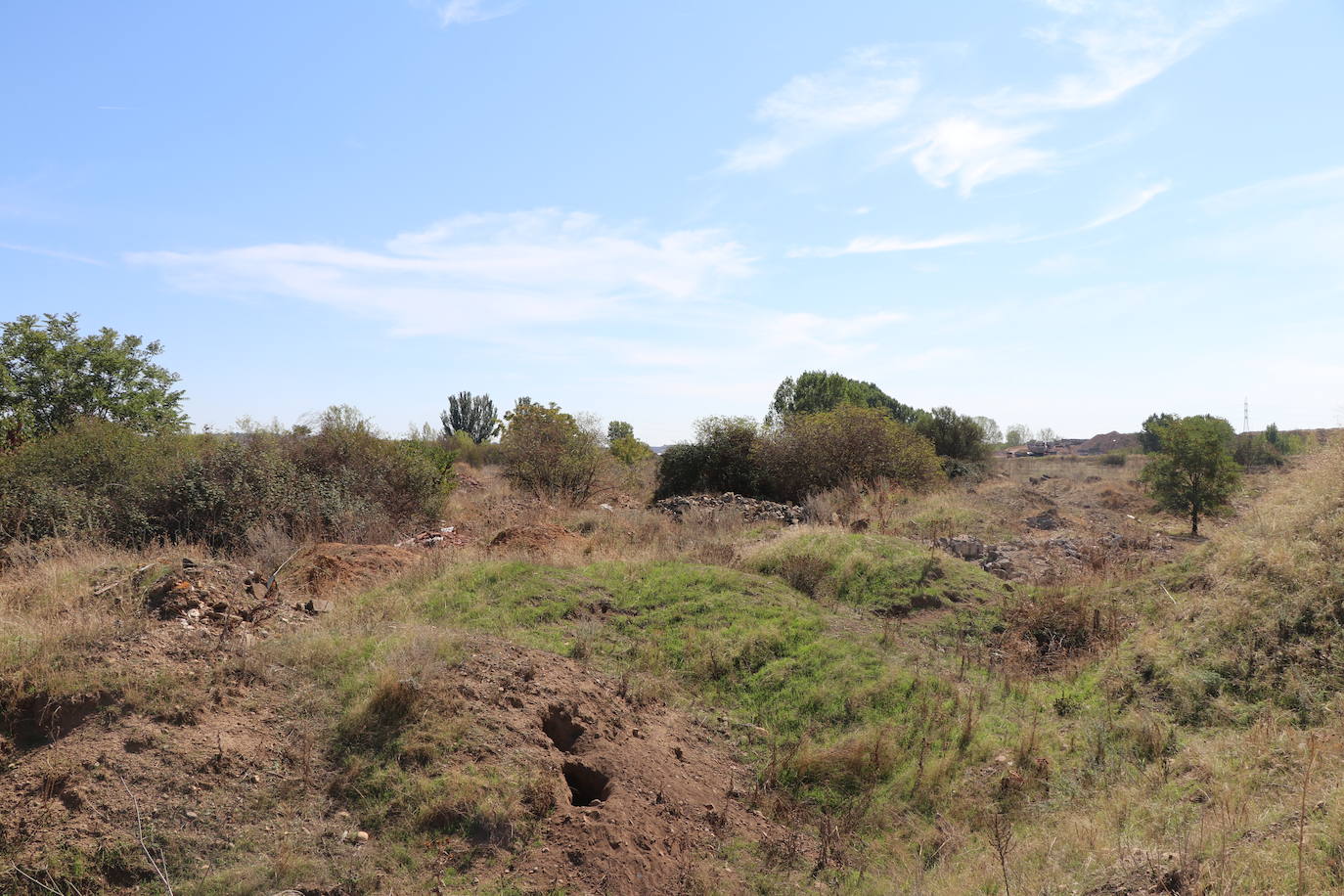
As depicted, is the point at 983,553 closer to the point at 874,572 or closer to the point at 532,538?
the point at 874,572

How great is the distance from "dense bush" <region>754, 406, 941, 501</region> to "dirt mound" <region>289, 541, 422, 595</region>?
1360 centimetres

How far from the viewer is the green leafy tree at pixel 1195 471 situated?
17.4 metres

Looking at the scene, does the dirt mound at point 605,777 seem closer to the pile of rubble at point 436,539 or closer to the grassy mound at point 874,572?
the grassy mound at point 874,572

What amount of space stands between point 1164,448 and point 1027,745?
49.4ft

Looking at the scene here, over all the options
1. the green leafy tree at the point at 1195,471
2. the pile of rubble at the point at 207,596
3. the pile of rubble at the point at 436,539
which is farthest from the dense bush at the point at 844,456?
the pile of rubble at the point at 207,596

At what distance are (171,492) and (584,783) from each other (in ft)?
31.5

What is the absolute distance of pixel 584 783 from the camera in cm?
577

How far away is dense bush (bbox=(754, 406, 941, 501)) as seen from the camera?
22.8m

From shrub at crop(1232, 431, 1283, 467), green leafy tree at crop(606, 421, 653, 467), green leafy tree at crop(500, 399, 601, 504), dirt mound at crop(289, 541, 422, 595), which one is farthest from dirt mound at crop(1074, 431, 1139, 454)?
dirt mound at crop(289, 541, 422, 595)

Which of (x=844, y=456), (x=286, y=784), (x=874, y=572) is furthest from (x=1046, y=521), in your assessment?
(x=286, y=784)

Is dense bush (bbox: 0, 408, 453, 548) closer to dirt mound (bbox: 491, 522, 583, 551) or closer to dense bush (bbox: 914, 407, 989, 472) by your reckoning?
dirt mound (bbox: 491, 522, 583, 551)

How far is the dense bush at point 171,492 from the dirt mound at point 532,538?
9.12 ft

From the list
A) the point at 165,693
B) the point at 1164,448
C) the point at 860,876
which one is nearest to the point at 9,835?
the point at 165,693

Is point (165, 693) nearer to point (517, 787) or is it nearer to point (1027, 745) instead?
point (517, 787)
